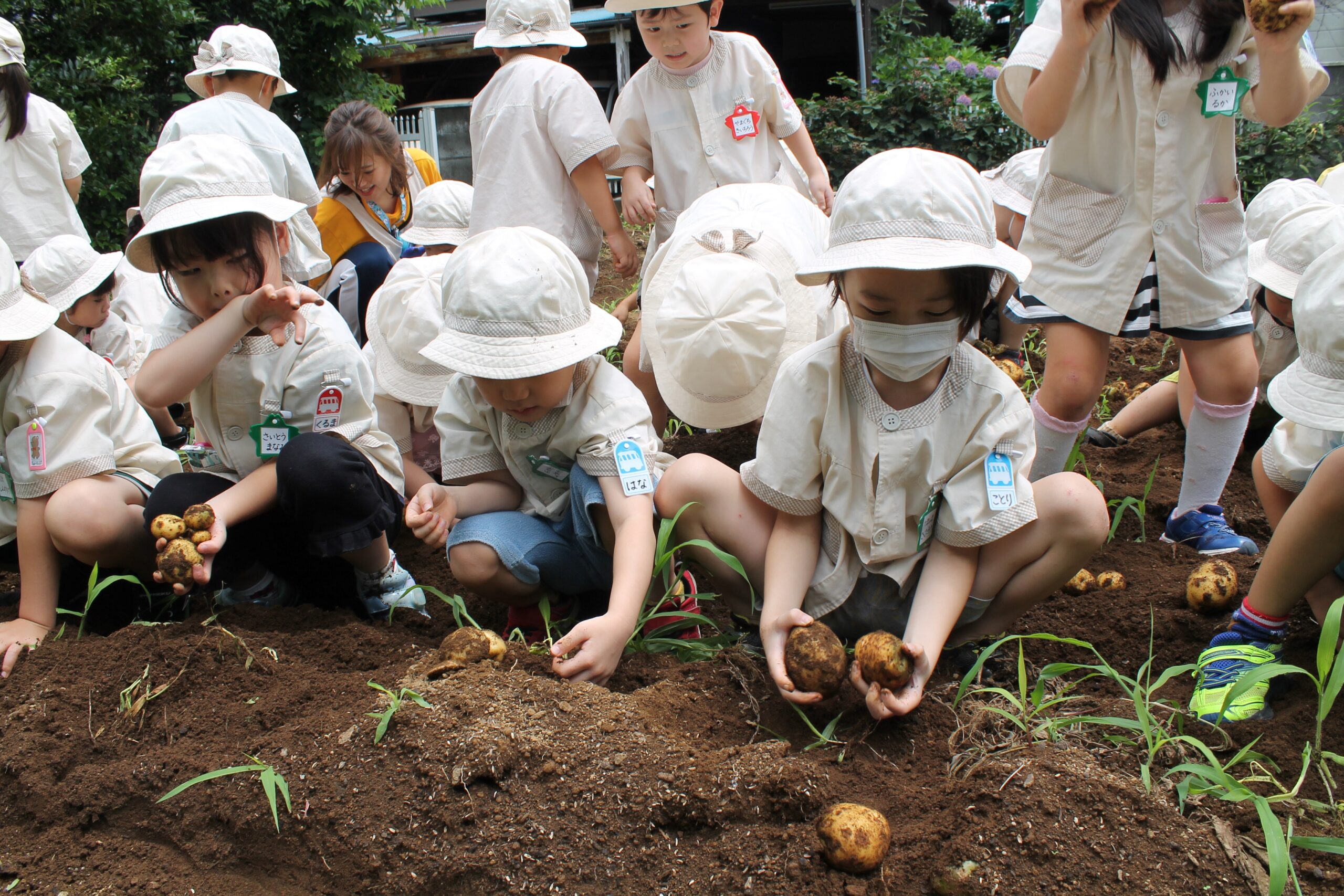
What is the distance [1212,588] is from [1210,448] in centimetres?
57

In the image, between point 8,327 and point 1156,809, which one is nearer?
point 1156,809

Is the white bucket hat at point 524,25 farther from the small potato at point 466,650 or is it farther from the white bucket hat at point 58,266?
the small potato at point 466,650

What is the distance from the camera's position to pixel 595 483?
7.32 ft

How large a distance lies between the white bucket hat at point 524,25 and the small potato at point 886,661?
2962mm

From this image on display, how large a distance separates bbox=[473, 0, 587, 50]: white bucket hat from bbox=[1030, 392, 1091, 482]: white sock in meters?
2.38

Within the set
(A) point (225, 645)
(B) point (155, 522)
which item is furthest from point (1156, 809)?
(B) point (155, 522)

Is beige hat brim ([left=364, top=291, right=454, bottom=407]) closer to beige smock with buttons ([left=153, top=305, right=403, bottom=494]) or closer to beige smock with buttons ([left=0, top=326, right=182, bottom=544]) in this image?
beige smock with buttons ([left=153, top=305, right=403, bottom=494])

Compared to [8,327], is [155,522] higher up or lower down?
lower down

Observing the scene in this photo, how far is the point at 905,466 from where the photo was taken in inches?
75.0

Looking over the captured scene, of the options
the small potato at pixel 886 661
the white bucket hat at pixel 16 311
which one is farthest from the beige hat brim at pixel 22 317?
the small potato at pixel 886 661

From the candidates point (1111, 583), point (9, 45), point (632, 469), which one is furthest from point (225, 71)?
point (1111, 583)

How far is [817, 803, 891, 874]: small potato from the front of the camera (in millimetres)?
1432

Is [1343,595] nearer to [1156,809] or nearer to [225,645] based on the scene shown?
[1156,809]

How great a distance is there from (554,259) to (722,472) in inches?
23.9
